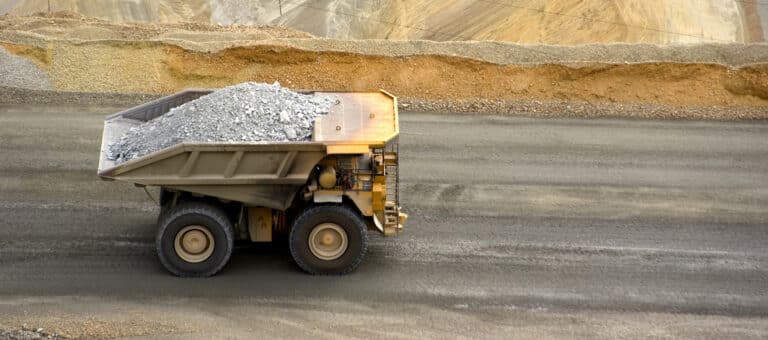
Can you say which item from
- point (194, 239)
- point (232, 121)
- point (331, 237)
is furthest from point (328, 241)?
point (232, 121)

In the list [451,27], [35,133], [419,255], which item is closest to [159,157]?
[419,255]

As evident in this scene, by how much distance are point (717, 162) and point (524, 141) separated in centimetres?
312

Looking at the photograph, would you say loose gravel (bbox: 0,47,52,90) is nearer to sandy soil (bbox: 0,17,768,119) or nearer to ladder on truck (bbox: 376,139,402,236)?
sandy soil (bbox: 0,17,768,119)

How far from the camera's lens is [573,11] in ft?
74.5

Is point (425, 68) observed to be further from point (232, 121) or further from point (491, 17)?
point (491, 17)

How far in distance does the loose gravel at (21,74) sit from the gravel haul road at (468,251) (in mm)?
1349

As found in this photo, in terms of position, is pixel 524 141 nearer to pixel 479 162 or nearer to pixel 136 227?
pixel 479 162

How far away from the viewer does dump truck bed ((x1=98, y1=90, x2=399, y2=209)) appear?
953 cm

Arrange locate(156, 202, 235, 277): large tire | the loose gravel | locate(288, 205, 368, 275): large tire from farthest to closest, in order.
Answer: the loose gravel < locate(288, 205, 368, 275): large tire < locate(156, 202, 235, 277): large tire

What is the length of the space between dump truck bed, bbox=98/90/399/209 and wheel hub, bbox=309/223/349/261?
55cm

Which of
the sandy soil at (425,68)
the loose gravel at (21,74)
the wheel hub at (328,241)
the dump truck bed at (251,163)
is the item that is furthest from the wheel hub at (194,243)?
the loose gravel at (21,74)

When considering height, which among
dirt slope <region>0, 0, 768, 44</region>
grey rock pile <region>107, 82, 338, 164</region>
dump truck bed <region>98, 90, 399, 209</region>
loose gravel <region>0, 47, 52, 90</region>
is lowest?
dump truck bed <region>98, 90, 399, 209</region>

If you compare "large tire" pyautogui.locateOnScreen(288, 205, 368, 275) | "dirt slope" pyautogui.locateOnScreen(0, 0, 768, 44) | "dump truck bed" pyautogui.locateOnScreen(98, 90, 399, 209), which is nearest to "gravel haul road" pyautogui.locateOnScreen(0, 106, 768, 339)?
"large tire" pyautogui.locateOnScreen(288, 205, 368, 275)

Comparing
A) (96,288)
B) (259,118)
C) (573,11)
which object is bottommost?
(96,288)
